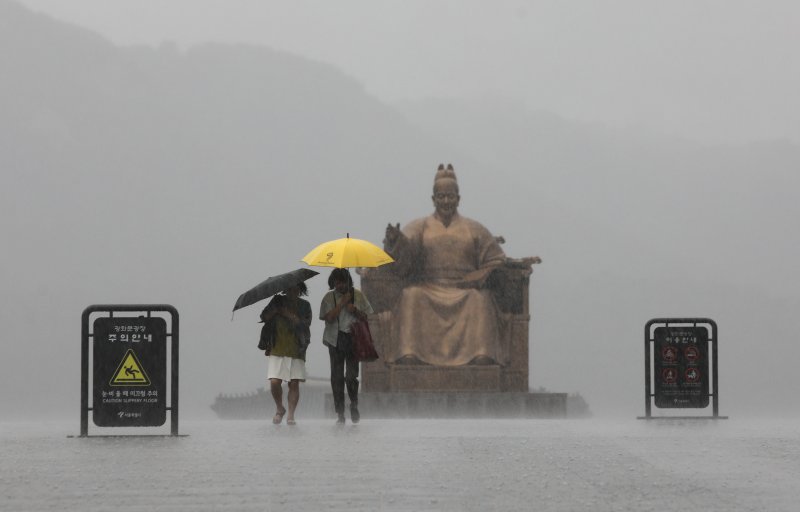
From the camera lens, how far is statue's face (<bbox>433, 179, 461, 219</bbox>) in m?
22.6

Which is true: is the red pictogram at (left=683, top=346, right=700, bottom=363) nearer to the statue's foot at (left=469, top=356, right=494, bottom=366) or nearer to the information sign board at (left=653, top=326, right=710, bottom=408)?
the information sign board at (left=653, top=326, right=710, bottom=408)

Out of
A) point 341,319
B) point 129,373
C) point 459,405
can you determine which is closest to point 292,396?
point 341,319

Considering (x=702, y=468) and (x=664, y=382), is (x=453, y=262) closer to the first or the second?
(x=664, y=382)

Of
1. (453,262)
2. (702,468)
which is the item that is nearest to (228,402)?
(453,262)

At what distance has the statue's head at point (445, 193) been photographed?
74.0 feet

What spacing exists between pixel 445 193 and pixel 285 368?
27.2 feet

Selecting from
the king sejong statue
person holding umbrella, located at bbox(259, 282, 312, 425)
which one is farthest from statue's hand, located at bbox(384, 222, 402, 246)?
person holding umbrella, located at bbox(259, 282, 312, 425)

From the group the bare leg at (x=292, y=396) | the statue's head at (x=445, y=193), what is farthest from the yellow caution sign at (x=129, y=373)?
the statue's head at (x=445, y=193)

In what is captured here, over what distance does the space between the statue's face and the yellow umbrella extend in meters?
7.24

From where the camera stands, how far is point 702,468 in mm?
9945

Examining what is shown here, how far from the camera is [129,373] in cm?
1294

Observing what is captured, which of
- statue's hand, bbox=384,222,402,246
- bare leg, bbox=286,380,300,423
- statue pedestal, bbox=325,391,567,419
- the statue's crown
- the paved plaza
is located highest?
the statue's crown

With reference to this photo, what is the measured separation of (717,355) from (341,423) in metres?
4.52

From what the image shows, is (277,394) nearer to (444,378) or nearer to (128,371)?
(128,371)
